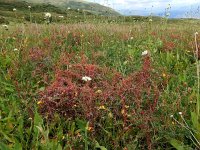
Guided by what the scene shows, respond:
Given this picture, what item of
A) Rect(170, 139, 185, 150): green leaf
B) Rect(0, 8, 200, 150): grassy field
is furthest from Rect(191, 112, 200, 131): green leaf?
Rect(170, 139, 185, 150): green leaf

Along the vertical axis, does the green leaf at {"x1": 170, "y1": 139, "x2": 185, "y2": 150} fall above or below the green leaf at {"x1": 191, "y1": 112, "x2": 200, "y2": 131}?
below

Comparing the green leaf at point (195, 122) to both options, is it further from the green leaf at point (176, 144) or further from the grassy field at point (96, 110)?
the green leaf at point (176, 144)

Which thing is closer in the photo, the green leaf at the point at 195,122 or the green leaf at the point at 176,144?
the green leaf at the point at 176,144

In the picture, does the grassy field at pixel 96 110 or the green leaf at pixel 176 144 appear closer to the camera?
the green leaf at pixel 176 144

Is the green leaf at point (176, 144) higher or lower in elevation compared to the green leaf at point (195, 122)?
lower

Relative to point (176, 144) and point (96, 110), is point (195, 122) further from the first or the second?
point (96, 110)

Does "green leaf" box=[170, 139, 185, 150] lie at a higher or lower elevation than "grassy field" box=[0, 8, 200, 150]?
lower

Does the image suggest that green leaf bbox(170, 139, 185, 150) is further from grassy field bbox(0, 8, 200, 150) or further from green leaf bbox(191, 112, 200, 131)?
green leaf bbox(191, 112, 200, 131)

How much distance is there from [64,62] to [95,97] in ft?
5.17

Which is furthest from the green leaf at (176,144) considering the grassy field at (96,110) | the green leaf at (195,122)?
the green leaf at (195,122)

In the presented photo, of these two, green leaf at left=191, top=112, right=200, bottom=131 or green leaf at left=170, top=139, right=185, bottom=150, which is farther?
green leaf at left=191, top=112, right=200, bottom=131

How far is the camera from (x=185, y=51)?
6.60 metres

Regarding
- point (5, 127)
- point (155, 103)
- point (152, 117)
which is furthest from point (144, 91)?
point (5, 127)

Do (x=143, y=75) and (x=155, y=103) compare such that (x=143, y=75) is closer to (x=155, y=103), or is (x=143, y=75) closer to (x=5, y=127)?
(x=155, y=103)
